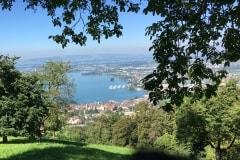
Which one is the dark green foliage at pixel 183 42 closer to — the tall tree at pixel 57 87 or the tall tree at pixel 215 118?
the tall tree at pixel 215 118

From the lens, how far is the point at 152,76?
1045cm

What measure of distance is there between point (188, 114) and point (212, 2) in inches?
1223

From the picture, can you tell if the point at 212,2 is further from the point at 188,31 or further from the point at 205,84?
the point at 205,84

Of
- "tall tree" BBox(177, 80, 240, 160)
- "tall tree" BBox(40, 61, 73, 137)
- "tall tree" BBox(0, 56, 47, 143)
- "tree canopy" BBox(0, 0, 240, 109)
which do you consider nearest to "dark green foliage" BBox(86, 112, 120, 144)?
"tall tree" BBox(40, 61, 73, 137)

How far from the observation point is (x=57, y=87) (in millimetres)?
57312

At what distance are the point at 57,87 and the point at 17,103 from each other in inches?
981

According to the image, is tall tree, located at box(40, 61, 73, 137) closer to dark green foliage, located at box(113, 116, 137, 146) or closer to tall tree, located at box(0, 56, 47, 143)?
tall tree, located at box(0, 56, 47, 143)

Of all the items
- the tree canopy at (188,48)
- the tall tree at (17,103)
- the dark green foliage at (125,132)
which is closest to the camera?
the tree canopy at (188,48)

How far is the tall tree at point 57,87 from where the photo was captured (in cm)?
5438

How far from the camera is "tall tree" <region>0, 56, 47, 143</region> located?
32125mm

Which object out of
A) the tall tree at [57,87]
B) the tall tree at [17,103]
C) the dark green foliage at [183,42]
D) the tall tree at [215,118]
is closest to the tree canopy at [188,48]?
the dark green foliage at [183,42]

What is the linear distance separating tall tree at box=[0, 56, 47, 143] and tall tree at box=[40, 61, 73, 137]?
63.7ft

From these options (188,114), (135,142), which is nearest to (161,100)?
(188,114)

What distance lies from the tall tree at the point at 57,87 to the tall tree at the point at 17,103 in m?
19.4
